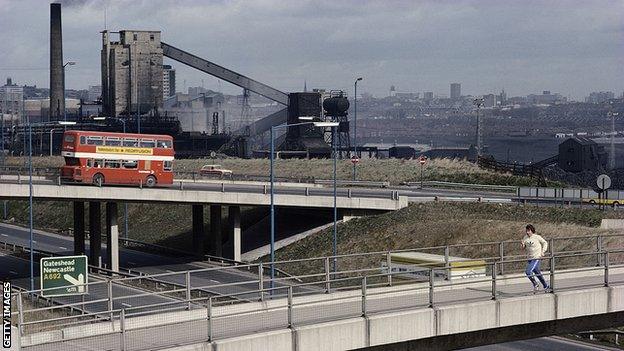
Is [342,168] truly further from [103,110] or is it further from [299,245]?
[103,110]

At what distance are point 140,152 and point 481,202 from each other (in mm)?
23998

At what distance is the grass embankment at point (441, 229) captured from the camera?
69.2 metres

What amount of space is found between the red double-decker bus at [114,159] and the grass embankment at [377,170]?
15.9 m

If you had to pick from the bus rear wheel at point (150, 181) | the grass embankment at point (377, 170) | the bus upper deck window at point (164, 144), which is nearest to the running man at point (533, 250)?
the bus rear wheel at point (150, 181)

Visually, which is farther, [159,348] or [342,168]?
[342,168]

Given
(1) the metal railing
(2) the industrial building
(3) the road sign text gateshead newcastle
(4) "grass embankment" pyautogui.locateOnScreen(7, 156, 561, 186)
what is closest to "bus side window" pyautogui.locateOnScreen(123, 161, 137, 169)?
(4) "grass embankment" pyautogui.locateOnScreen(7, 156, 561, 186)

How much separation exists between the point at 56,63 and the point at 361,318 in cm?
15911

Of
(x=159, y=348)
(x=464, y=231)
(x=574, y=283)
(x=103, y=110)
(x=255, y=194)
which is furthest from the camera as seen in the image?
(x=103, y=110)

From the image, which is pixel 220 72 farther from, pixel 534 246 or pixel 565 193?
pixel 534 246

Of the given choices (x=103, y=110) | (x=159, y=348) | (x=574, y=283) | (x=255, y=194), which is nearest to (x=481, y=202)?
(x=255, y=194)

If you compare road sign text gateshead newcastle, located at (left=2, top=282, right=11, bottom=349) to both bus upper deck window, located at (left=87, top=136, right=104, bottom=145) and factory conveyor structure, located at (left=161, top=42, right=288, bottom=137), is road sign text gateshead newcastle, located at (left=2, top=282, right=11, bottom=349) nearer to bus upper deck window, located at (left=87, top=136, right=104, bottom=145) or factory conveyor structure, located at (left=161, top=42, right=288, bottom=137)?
bus upper deck window, located at (left=87, top=136, right=104, bottom=145)

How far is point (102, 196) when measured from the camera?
249ft

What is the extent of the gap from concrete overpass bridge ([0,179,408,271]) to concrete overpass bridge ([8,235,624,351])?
46434mm

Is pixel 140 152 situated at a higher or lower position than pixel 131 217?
higher
